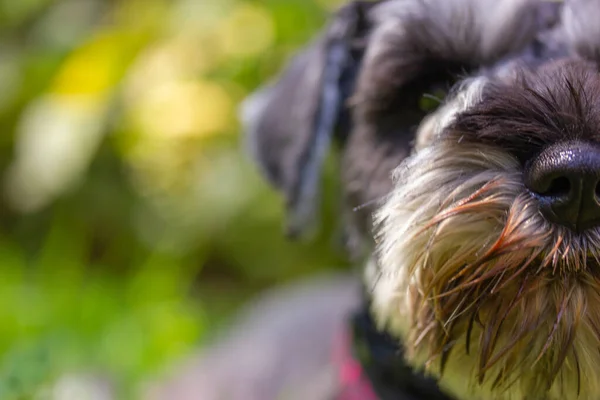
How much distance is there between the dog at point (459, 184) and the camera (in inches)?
52.2

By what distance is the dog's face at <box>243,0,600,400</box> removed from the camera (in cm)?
132

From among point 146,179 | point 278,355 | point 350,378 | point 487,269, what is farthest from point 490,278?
point 146,179

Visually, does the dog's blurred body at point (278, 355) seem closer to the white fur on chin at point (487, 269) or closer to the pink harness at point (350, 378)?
the pink harness at point (350, 378)

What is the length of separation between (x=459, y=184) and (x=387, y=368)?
0.70 meters

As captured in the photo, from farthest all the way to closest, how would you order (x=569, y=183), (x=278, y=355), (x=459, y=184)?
1. (x=278, y=355)
2. (x=459, y=184)
3. (x=569, y=183)

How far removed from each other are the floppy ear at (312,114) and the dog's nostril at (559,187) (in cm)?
91

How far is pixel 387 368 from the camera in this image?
1.95 m

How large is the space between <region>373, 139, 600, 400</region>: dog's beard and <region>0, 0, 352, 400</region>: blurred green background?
1.83 meters

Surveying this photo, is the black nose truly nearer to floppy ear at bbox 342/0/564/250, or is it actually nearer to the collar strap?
floppy ear at bbox 342/0/564/250

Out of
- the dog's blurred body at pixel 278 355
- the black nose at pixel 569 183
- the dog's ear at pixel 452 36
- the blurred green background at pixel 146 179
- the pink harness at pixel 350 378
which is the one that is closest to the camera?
the black nose at pixel 569 183

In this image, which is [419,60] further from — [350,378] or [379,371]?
[350,378]

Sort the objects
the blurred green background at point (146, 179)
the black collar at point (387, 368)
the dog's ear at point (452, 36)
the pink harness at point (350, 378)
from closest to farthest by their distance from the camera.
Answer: the dog's ear at point (452, 36) < the black collar at point (387, 368) < the pink harness at point (350, 378) < the blurred green background at point (146, 179)

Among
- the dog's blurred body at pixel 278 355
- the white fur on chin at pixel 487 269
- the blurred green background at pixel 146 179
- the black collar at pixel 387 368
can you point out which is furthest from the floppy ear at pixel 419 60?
the blurred green background at pixel 146 179

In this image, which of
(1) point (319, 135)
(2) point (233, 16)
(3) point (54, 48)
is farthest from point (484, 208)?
(3) point (54, 48)
